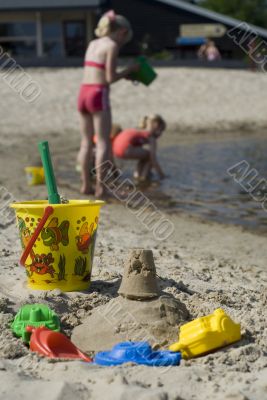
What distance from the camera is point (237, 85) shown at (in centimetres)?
2225

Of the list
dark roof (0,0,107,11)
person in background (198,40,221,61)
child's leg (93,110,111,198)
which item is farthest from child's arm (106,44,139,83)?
dark roof (0,0,107,11)

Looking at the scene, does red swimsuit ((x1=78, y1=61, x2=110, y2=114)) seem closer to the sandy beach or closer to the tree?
the sandy beach

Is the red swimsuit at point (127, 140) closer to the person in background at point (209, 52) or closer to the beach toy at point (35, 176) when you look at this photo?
the beach toy at point (35, 176)

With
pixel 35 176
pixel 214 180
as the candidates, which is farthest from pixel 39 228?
pixel 214 180

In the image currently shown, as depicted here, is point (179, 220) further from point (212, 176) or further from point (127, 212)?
point (212, 176)

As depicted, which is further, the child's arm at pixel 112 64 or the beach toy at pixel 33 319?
the child's arm at pixel 112 64

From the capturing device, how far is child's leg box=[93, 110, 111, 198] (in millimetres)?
7457

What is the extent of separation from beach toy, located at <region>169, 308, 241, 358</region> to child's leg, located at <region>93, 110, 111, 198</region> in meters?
4.50

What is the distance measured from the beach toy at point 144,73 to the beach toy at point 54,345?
16.5 feet

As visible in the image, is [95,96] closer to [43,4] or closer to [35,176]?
[35,176]

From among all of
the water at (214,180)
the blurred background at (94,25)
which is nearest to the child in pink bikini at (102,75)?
the water at (214,180)

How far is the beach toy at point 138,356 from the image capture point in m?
3.00

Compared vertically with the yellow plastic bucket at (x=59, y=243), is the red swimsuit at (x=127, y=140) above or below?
below

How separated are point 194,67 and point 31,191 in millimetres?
17404
